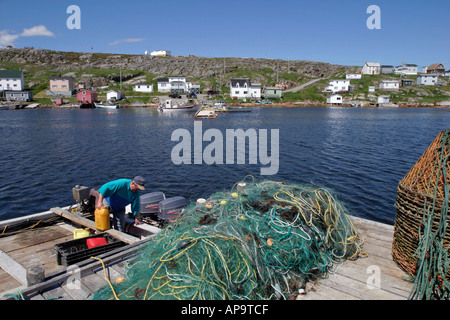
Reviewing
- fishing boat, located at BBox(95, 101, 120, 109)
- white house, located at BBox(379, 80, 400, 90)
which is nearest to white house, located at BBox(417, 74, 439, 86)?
white house, located at BBox(379, 80, 400, 90)

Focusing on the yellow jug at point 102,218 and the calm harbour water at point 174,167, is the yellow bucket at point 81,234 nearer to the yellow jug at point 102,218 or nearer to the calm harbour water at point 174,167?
the yellow jug at point 102,218

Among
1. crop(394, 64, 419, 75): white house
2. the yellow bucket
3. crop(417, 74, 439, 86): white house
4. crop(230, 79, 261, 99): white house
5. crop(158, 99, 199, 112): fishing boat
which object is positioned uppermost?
crop(394, 64, 419, 75): white house

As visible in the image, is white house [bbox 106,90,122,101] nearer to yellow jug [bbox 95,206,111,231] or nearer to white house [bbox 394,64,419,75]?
A: yellow jug [bbox 95,206,111,231]

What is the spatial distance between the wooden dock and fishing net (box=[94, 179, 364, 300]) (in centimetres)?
30

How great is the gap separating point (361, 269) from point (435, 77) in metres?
165

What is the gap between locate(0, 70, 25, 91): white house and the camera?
106 metres

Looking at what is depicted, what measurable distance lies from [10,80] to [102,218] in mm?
127025

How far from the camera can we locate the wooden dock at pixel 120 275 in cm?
521

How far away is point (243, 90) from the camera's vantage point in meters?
118

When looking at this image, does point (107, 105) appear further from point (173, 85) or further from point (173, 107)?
point (173, 85)

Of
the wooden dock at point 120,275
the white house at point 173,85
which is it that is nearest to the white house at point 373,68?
the white house at point 173,85

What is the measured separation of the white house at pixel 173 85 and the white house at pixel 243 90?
702 inches

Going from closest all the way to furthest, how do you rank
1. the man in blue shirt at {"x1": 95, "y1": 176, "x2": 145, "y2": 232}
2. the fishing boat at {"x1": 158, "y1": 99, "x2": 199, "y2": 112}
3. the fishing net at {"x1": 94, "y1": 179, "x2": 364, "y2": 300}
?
the fishing net at {"x1": 94, "y1": 179, "x2": 364, "y2": 300} < the man in blue shirt at {"x1": 95, "y1": 176, "x2": 145, "y2": 232} < the fishing boat at {"x1": 158, "y1": 99, "x2": 199, "y2": 112}
